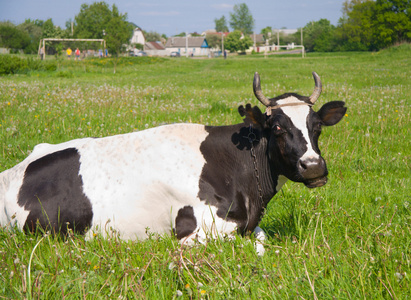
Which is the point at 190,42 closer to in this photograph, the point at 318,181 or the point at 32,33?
the point at 32,33

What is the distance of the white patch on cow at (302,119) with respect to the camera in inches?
178

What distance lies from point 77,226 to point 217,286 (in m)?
2.10

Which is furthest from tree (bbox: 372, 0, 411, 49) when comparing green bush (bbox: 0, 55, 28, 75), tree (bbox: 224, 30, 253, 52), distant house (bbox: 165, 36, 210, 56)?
distant house (bbox: 165, 36, 210, 56)

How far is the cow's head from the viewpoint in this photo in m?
4.49

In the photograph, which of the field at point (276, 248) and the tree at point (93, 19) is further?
the tree at point (93, 19)

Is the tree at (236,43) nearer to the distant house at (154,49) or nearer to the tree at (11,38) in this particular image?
the distant house at (154,49)

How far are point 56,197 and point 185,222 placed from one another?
5.04ft

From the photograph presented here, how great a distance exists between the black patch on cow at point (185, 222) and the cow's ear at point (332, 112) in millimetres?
1925

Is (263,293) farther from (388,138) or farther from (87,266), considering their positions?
(388,138)

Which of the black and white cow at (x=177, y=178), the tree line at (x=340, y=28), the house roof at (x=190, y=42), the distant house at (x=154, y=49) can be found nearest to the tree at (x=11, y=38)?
the tree line at (x=340, y=28)

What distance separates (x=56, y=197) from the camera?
5008 millimetres

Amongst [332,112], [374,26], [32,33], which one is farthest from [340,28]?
[332,112]

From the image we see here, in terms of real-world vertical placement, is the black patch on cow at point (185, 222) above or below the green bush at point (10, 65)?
below

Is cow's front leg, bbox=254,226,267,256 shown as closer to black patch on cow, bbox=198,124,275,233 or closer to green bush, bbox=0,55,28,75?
black patch on cow, bbox=198,124,275,233
